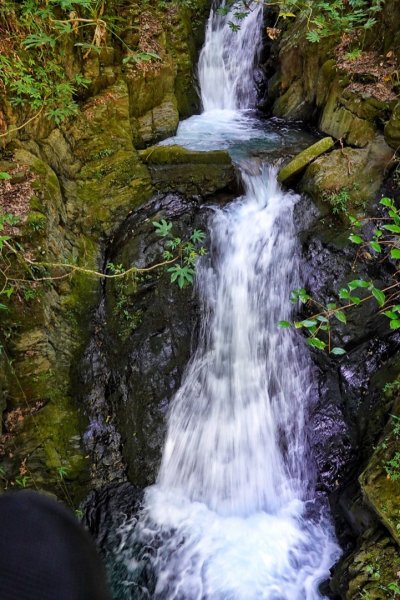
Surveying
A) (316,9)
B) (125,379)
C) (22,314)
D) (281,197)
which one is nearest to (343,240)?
(281,197)

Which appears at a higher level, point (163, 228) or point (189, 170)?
point (189, 170)

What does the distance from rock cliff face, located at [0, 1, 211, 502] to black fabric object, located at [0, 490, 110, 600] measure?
3.44 metres

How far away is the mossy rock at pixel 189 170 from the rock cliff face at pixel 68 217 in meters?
0.09

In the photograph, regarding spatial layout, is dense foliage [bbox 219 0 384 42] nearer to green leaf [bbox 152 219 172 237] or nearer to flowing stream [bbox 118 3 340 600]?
flowing stream [bbox 118 3 340 600]

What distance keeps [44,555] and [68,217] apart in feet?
16.4

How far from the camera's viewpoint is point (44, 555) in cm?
91

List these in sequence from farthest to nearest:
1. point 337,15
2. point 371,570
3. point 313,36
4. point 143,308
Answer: point 313,36 → point 337,15 → point 143,308 → point 371,570

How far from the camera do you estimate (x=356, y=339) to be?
4855mm

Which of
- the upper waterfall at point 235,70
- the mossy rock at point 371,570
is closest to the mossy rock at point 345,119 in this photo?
the upper waterfall at point 235,70

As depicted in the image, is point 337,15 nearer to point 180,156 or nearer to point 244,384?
point 180,156

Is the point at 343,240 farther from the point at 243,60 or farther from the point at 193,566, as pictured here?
the point at 243,60

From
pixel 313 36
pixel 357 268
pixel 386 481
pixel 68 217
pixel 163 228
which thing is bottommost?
pixel 386 481

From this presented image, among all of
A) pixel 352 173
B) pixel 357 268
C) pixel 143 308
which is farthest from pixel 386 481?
pixel 352 173

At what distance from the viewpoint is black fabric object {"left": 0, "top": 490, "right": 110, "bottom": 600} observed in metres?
0.86
